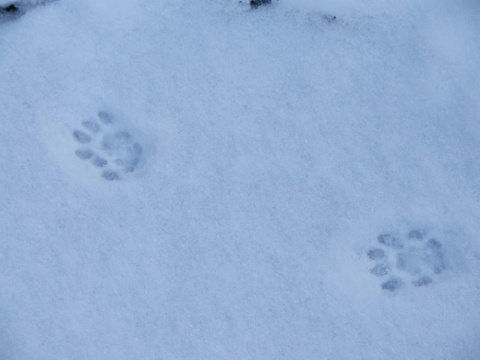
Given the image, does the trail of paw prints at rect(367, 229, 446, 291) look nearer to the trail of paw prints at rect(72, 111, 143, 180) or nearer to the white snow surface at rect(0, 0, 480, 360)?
the white snow surface at rect(0, 0, 480, 360)

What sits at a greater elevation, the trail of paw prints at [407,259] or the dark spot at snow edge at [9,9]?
the dark spot at snow edge at [9,9]

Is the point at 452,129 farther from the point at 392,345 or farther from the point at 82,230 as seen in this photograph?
the point at 82,230

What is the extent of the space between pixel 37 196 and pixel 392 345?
0.95 metres

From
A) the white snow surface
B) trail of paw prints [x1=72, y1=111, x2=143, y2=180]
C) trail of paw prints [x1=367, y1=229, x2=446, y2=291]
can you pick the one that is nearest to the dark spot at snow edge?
the white snow surface

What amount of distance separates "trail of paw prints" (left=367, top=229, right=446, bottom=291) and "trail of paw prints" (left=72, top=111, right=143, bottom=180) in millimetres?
631

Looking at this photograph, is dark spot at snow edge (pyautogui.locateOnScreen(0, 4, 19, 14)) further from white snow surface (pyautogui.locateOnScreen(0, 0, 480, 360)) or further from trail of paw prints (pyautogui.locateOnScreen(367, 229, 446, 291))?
trail of paw prints (pyautogui.locateOnScreen(367, 229, 446, 291))

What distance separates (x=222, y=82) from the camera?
48.4 inches

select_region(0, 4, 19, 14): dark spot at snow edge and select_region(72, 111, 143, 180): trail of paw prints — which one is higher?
select_region(0, 4, 19, 14): dark spot at snow edge

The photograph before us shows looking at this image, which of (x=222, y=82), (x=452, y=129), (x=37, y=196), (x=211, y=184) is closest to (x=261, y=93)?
(x=222, y=82)

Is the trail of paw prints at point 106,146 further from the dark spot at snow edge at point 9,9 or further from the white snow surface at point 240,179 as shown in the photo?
the dark spot at snow edge at point 9,9

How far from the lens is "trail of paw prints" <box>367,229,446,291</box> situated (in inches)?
47.3

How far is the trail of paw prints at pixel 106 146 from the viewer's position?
3.86 feet

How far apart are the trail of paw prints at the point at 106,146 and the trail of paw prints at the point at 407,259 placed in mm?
631

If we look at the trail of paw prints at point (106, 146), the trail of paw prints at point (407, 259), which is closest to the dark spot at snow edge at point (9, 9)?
the trail of paw prints at point (106, 146)
